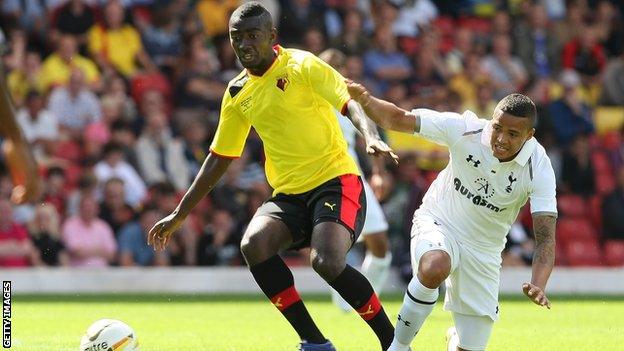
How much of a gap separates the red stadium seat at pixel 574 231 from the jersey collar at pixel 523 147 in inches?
454

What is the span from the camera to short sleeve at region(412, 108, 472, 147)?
8258 mm

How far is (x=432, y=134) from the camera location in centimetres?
827

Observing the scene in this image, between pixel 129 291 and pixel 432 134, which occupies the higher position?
pixel 432 134

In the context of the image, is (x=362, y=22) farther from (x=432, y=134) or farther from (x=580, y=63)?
(x=432, y=134)

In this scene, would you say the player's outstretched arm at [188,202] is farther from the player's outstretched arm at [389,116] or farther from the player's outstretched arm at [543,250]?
the player's outstretched arm at [543,250]

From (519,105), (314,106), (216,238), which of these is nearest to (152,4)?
(216,238)

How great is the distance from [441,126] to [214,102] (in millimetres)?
10964

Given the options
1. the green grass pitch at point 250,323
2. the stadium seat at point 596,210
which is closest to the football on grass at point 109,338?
the green grass pitch at point 250,323

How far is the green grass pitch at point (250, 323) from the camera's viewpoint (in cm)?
1043

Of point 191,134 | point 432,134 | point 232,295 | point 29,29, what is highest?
point 432,134

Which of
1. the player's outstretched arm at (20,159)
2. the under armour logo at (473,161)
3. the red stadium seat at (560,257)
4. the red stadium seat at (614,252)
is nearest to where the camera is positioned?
the player's outstretched arm at (20,159)

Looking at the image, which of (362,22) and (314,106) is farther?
(362,22)

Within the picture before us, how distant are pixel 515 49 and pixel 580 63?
45.4 inches

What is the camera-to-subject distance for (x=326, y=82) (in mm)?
8766
